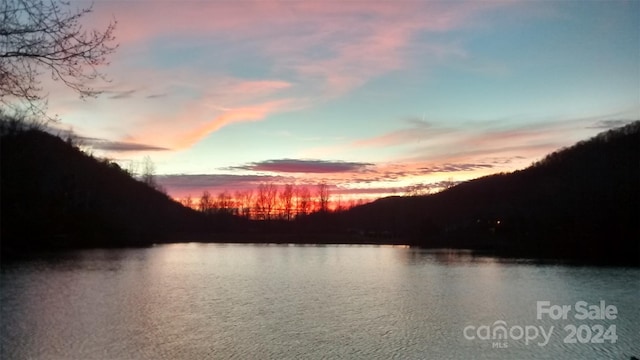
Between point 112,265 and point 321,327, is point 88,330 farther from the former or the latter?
point 112,265

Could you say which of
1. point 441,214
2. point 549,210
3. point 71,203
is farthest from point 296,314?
point 441,214

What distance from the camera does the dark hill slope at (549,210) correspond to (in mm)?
58531

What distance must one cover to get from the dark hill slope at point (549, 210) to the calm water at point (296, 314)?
23.5 m

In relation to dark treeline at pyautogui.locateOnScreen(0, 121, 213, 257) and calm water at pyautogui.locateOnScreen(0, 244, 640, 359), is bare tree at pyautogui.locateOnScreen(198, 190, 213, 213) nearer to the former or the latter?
dark treeline at pyautogui.locateOnScreen(0, 121, 213, 257)

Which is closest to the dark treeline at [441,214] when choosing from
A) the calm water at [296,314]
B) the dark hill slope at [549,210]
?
the dark hill slope at [549,210]

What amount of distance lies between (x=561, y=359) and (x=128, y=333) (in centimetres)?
1248

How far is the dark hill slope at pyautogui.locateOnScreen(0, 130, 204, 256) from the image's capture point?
14.5m

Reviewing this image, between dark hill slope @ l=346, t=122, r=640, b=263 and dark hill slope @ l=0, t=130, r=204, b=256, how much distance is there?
37429mm

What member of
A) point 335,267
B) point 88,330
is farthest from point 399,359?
point 335,267

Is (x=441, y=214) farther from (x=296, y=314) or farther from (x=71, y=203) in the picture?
(x=296, y=314)

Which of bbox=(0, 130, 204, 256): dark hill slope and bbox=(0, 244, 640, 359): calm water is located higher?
bbox=(0, 130, 204, 256): dark hill slope

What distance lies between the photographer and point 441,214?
3839 inches

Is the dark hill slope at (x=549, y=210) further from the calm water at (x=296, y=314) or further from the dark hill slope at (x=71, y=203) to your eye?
the dark hill slope at (x=71, y=203)

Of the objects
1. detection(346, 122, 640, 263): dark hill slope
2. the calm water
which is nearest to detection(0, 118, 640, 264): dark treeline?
detection(346, 122, 640, 263): dark hill slope
